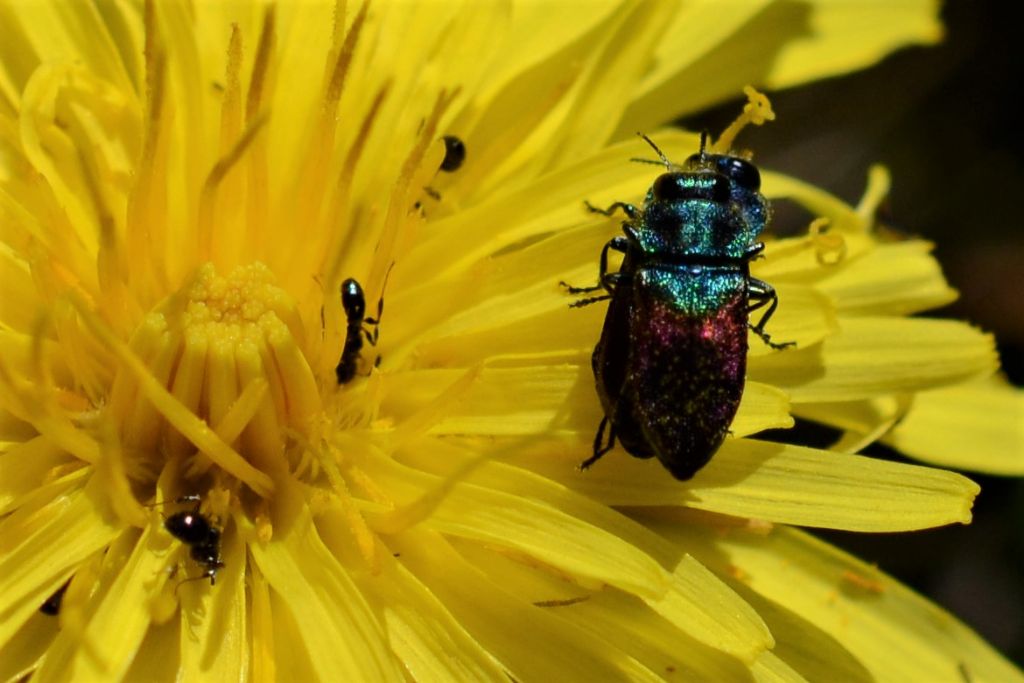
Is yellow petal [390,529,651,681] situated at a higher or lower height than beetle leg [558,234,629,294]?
lower

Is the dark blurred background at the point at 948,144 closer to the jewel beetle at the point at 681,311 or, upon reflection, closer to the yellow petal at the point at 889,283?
the yellow petal at the point at 889,283

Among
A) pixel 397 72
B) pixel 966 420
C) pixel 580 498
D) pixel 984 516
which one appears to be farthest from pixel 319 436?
pixel 984 516

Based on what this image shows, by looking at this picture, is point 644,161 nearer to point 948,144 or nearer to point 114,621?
point 114,621

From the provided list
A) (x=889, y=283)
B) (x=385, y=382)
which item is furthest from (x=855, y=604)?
(x=385, y=382)

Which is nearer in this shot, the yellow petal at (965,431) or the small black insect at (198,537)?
the small black insect at (198,537)

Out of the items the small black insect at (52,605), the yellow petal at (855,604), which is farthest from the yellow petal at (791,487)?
the small black insect at (52,605)

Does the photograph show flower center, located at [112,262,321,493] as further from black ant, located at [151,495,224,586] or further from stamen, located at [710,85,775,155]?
stamen, located at [710,85,775,155]

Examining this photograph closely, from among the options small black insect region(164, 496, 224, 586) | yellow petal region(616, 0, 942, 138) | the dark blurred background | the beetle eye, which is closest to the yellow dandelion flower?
small black insect region(164, 496, 224, 586)
